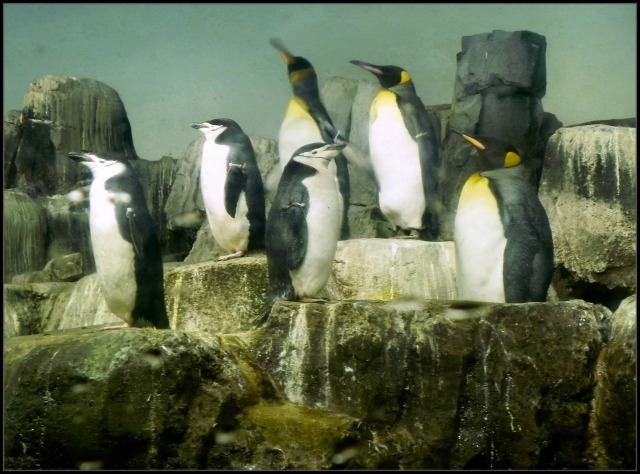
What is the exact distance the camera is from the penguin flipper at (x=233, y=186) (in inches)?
193

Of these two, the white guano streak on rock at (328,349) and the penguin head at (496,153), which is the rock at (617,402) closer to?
the white guano streak on rock at (328,349)

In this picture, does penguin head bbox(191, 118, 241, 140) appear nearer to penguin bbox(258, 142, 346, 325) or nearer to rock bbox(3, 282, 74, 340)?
penguin bbox(258, 142, 346, 325)

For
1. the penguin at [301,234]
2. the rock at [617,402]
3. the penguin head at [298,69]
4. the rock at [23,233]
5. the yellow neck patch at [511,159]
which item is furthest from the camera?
the rock at [23,233]

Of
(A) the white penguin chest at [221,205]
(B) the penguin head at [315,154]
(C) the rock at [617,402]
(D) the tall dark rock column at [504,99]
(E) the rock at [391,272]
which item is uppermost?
(D) the tall dark rock column at [504,99]

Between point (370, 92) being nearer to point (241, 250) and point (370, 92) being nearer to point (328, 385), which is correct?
point (241, 250)

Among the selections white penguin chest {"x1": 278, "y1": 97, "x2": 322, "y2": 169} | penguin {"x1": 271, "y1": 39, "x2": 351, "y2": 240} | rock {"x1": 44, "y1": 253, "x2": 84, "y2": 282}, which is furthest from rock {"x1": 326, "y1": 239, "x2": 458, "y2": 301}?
rock {"x1": 44, "y1": 253, "x2": 84, "y2": 282}

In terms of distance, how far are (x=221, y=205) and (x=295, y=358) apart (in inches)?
65.6

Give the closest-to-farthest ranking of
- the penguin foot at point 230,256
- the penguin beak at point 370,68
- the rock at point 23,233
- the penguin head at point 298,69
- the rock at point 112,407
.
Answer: the rock at point 112,407
the penguin foot at point 230,256
the penguin beak at point 370,68
the penguin head at point 298,69
the rock at point 23,233

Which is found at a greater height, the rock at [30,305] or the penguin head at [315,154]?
the penguin head at [315,154]

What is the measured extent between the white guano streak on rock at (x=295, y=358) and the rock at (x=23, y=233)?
3.34 metres

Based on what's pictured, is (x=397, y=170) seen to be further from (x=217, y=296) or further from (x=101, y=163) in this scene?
(x=101, y=163)

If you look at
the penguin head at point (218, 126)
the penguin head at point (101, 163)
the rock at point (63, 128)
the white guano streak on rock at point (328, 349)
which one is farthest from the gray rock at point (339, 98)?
the white guano streak on rock at point (328, 349)

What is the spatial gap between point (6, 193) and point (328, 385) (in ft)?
12.6

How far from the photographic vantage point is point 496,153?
456cm
